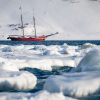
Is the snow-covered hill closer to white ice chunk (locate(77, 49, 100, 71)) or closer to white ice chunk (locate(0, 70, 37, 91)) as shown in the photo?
white ice chunk (locate(77, 49, 100, 71))

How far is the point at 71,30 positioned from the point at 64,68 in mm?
158428

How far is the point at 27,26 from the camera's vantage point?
17512 centimetres

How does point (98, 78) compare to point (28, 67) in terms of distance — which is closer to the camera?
point (98, 78)

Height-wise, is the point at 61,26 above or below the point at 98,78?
below

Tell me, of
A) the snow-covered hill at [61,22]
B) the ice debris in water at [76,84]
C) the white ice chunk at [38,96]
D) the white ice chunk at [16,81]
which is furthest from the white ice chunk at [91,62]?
the snow-covered hill at [61,22]

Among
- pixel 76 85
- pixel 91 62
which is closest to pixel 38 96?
pixel 76 85

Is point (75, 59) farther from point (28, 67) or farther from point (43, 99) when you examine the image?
point (43, 99)

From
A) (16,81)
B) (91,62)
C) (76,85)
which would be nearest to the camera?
(76,85)

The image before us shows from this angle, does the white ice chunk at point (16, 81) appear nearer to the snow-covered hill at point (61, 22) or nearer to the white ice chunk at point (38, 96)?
the white ice chunk at point (38, 96)

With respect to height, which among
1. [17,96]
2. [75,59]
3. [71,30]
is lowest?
[71,30]

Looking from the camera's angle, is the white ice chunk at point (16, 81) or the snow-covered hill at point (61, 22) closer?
the white ice chunk at point (16, 81)

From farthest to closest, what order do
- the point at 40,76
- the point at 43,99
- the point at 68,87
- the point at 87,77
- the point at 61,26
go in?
the point at 61,26 < the point at 40,76 < the point at 87,77 < the point at 68,87 < the point at 43,99

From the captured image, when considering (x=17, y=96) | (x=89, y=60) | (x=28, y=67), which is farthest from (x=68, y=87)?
(x=28, y=67)

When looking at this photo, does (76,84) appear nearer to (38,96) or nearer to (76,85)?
(76,85)
